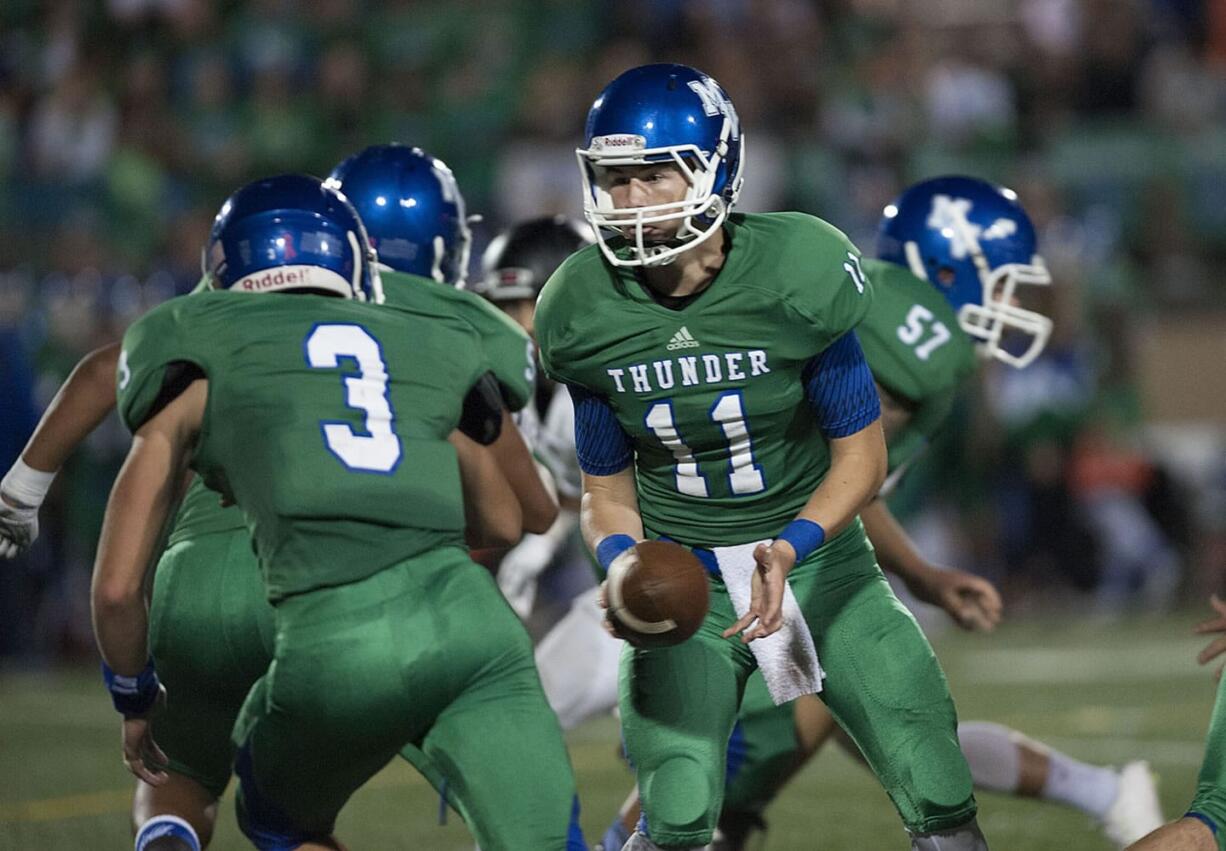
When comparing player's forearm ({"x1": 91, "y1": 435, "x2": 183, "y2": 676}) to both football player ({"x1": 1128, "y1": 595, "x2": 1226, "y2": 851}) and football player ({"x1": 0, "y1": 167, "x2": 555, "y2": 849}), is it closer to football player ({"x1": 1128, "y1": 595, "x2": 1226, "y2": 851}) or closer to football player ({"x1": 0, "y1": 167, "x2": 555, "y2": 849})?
football player ({"x1": 0, "y1": 167, "x2": 555, "y2": 849})

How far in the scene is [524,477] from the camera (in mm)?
3535

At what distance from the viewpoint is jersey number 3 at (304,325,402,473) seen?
3086mm

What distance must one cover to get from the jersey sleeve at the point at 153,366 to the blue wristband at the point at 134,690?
0.45m

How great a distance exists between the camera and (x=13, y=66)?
38.4 feet

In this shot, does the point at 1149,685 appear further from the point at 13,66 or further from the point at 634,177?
the point at 13,66

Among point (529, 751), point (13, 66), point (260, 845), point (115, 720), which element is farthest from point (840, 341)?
point (13, 66)

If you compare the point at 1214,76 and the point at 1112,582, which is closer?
the point at 1112,582

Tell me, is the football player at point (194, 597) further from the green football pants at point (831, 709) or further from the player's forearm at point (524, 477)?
the green football pants at point (831, 709)

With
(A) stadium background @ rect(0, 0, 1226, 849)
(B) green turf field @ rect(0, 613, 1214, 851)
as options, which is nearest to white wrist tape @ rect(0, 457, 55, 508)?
(B) green turf field @ rect(0, 613, 1214, 851)

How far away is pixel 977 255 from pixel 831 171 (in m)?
6.74

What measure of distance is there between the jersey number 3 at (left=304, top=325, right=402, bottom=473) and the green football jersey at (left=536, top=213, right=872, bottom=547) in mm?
455

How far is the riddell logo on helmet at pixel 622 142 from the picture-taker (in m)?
3.43

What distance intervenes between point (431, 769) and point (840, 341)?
3.58 feet

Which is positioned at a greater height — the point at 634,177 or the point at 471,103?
the point at 634,177
